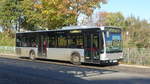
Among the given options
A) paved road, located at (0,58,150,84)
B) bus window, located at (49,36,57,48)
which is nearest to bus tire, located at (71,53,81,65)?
bus window, located at (49,36,57,48)

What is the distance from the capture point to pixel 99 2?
1182 inches

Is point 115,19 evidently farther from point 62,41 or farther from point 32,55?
point 62,41

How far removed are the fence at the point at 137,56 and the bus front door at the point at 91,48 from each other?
3.21 meters

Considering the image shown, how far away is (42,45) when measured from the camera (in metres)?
25.5

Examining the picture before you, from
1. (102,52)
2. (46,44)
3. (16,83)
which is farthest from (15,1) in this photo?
(16,83)

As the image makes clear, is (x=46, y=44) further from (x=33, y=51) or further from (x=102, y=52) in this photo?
(x=102, y=52)

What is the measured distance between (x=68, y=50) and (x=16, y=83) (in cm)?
1105

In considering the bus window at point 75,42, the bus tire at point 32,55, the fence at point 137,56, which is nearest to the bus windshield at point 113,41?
the fence at point 137,56

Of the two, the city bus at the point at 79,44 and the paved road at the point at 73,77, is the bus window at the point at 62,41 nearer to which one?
the city bus at the point at 79,44

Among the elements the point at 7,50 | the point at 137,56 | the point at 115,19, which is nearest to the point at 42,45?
the point at 137,56

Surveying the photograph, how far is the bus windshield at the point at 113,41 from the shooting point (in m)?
19.6

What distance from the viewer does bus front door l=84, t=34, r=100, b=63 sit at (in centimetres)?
1980

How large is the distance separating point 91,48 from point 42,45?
22.2 ft

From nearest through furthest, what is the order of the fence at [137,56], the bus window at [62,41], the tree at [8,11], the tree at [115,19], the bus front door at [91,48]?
the bus front door at [91,48]
the fence at [137,56]
the bus window at [62,41]
the tree at [8,11]
the tree at [115,19]
